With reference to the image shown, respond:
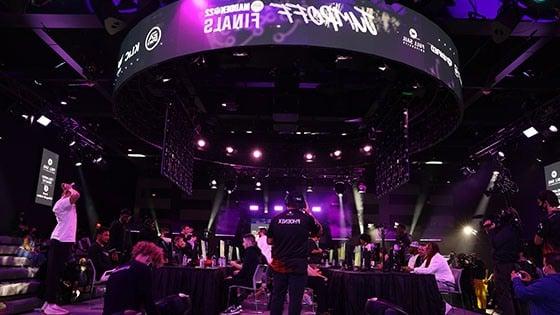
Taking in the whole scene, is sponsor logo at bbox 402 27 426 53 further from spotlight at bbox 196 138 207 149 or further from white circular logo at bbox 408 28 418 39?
spotlight at bbox 196 138 207 149

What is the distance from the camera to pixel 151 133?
9.05m

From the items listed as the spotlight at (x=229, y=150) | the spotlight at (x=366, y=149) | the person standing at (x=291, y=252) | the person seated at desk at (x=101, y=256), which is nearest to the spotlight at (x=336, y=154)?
the spotlight at (x=366, y=149)

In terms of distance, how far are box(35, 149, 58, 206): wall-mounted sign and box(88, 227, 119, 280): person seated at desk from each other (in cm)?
441

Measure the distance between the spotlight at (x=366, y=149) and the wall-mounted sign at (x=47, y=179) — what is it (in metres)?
7.98

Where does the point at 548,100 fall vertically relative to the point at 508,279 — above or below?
above

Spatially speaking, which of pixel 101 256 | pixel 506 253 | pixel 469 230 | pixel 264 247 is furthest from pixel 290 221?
pixel 469 230

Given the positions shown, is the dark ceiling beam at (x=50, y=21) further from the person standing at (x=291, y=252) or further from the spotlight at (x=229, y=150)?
the spotlight at (x=229, y=150)

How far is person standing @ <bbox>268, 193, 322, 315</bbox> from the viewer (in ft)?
15.0

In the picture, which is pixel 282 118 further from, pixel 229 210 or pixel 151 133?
pixel 229 210

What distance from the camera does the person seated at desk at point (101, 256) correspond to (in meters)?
7.36

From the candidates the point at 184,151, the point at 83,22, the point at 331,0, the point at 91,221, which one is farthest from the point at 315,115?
the point at 91,221

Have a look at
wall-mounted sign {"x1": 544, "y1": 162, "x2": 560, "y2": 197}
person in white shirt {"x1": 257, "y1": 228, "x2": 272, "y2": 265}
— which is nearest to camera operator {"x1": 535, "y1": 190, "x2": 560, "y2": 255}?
wall-mounted sign {"x1": 544, "y1": 162, "x2": 560, "y2": 197}

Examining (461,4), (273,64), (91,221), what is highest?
(461,4)

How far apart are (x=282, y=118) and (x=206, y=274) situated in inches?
219
